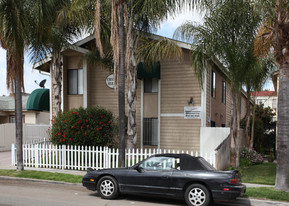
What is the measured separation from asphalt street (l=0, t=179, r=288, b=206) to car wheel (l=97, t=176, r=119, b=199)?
6.1 inches

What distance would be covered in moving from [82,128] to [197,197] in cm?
712

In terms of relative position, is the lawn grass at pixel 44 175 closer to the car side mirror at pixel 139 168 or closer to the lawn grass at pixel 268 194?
the car side mirror at pixel 139 168

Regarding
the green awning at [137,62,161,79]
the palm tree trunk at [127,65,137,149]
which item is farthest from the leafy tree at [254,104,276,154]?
the palm tree trunk at [127,65,137,149]

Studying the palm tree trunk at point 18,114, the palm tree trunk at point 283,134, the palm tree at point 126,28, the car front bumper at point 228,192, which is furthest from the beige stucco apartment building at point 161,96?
the car front bumper at point 228,192

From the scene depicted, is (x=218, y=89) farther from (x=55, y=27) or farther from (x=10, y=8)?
(x=10, y=8)

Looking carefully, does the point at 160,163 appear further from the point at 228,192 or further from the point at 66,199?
the point at 66,199

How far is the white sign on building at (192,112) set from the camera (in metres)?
15.2

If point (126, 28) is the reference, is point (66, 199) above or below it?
Result: below

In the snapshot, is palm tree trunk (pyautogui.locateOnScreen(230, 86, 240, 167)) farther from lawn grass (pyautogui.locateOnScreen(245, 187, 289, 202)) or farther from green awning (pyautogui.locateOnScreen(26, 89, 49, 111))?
green awning (pyautogui.locateOnScreen(26, 89, 49, 111))

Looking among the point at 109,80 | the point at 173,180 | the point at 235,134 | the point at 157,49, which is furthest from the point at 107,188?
the point at 109,80

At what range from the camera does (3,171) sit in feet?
38.3

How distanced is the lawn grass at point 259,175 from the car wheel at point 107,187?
4.84 meters

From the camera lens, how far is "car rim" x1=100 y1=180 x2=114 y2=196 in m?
7.92

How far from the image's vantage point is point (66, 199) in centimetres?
793
